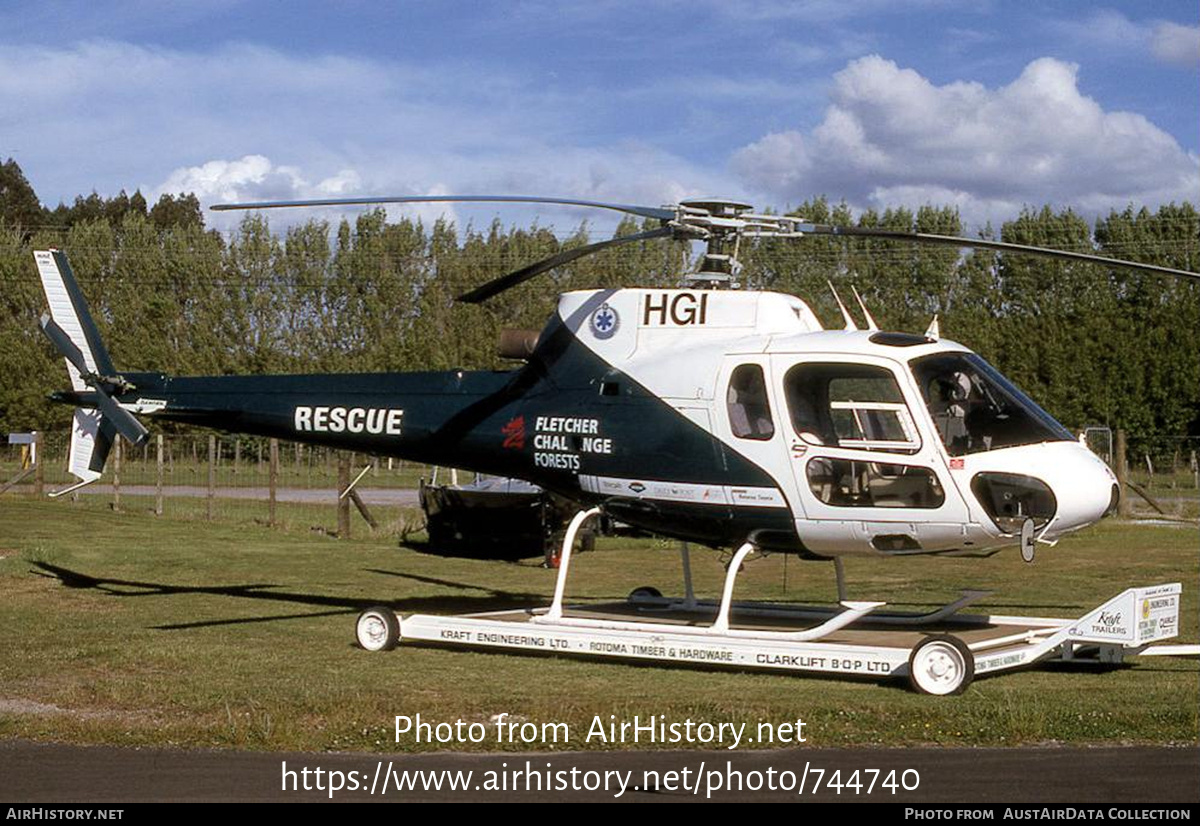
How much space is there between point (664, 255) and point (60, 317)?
1526 inches

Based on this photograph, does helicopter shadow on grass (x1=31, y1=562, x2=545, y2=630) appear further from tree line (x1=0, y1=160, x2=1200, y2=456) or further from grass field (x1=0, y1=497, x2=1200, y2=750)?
tree line (x1=0, y1=160, x2=1200, y2=456)

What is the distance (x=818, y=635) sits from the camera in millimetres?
12875

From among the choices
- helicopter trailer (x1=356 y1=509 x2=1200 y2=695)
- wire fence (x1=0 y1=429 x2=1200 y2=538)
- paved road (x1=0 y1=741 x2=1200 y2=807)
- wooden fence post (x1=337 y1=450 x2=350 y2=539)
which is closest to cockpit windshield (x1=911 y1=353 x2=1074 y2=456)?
helicopter trailer (x1=356 y1=509 x2=1200 y2=695)

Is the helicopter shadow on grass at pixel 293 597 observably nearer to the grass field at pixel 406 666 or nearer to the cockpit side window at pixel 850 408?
the grass field at pixel 406 666

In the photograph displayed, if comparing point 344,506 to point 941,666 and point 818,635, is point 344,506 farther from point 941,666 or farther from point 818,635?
point 941,666

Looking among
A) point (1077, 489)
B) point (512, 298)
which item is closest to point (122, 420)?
point (1077, 489)

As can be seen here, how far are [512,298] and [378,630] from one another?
42.5 meters

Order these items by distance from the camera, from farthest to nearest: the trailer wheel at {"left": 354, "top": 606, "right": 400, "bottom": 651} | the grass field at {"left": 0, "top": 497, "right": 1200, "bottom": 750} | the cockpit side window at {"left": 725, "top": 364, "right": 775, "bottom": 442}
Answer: the trailer wheel at {"left": 354, "top": 606, "right": 400, "bottom": 651} < the cockpit side window at {"left": 725, "top": 364, "right": 775, "bottom": 442} < the grass field at {"left": 0, "top": 497, "right": 1200, "bottom": 750}

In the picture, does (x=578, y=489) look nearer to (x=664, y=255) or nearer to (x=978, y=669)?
(x=978, y=669)

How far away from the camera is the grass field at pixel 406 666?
10.4 m

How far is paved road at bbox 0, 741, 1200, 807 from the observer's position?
8.38 metres

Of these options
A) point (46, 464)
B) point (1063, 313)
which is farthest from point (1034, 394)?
point (46, 464)

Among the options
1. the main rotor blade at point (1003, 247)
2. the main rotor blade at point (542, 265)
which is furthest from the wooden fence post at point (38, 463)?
the main rotor blade at point (1003, 247)

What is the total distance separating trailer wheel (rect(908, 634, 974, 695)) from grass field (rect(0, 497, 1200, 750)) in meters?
0.19
